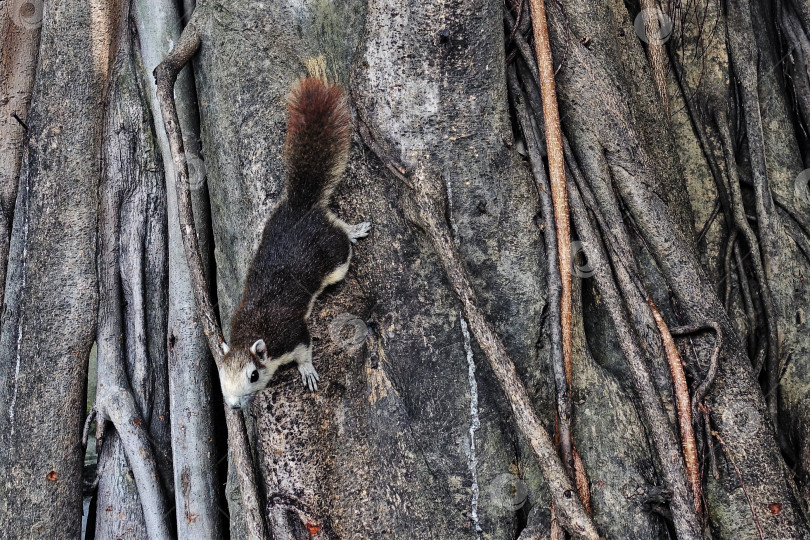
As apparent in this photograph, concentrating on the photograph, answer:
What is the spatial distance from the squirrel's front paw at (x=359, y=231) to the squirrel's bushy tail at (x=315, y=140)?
0.54 feet

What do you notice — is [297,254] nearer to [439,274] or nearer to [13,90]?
[439,274]

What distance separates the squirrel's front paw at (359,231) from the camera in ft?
7.80

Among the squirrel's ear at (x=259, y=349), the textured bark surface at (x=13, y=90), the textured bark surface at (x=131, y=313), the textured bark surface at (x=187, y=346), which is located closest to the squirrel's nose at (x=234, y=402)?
the squirrel's ear at (x=259, y=349)

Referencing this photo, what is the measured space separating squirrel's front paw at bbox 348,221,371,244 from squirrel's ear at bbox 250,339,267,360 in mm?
506

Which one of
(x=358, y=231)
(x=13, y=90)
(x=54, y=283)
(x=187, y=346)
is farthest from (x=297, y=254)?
(x=13, y=90)

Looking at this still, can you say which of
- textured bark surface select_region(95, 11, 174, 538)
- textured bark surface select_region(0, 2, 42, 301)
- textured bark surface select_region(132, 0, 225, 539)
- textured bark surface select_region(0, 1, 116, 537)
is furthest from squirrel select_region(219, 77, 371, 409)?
textured bark surface select_region(0, 2, 42, 301)

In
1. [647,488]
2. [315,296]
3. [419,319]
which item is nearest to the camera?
[647,488]

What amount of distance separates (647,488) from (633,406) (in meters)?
0.26

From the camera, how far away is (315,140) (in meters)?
2.32

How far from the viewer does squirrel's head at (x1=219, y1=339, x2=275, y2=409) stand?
7.49 feet

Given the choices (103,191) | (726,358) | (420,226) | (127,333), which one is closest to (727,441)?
(726,358)

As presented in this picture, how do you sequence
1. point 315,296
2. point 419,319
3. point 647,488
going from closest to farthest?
1. point 647,488
2. point 419,319
3. point 315,296

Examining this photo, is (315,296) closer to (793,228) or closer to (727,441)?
(727,441)

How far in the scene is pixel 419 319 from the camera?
2262mm
